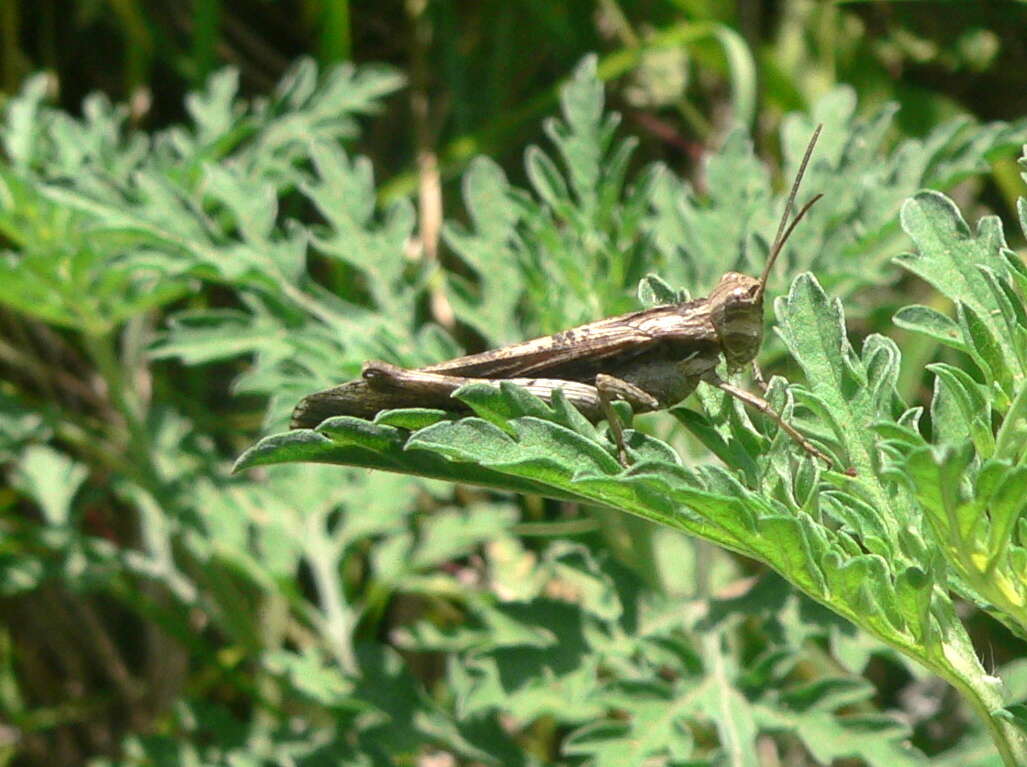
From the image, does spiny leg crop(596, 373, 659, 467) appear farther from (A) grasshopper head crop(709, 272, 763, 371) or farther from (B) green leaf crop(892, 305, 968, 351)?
(B) green leaf crop(892, 305, 968, 351)

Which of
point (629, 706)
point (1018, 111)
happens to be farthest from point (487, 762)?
point (1018, 111)

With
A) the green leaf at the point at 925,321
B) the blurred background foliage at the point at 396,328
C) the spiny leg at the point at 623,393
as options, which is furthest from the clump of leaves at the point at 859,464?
the blurred background foliage at the point at 396,328

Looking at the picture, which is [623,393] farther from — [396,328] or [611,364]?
[396,328]

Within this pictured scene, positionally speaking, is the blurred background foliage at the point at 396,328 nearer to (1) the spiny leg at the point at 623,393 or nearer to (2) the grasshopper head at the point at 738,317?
(2) the grasshopper head at the point at 738,317

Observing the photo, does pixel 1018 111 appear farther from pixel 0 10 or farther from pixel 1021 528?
pixel 0 10

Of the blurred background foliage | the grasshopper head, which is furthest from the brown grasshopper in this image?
the blurred background foliage

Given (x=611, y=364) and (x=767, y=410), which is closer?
(x=767, y=410)

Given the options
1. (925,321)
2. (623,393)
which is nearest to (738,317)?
(623,393)
